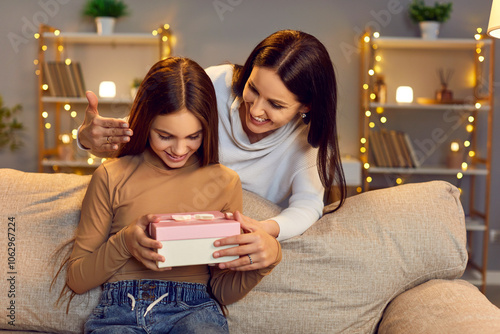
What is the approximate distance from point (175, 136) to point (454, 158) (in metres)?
2.61

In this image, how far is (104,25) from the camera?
332 cm

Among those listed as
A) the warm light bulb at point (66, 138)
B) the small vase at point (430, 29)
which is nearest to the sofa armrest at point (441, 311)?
the small vase at point (430, 29)

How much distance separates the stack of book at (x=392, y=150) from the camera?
3.26 meters

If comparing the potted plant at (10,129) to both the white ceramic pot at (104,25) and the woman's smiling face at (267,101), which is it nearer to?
the white ceramic pot at (104,25)

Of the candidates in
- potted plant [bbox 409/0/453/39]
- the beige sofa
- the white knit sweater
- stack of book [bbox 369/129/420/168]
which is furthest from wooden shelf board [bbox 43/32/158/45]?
the beige sofa

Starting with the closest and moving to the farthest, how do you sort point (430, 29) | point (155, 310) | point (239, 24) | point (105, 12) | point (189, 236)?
point (189, 236) < point (155, 310) < point (430, 29) < point (105, 12) < point (239, 24)

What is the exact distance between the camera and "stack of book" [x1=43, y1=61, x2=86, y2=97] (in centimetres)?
329

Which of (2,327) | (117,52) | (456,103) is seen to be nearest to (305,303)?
(2,327)

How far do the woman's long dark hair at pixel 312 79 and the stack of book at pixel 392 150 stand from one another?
74.7 inches

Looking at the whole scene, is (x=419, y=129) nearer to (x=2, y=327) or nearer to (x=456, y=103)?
(x=456, y=103)

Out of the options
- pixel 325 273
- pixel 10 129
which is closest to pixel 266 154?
pixel 325 273

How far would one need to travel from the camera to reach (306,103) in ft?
4.74

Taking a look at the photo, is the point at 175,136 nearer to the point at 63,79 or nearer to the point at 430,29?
the point at 63,79

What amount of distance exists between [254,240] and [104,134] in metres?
0.46
